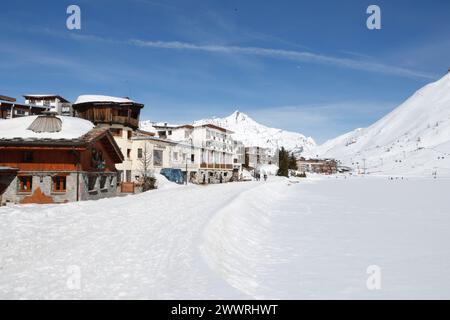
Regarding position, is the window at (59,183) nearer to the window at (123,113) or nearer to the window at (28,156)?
the window at (28,156)

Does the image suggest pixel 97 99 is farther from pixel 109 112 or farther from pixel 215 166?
pixel 215 166

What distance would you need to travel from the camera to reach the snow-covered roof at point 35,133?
93.1 ft

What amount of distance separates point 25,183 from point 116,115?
2035 centimetres

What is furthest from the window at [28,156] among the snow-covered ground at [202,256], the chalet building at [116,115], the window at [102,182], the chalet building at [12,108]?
the chalet building at [12,108]

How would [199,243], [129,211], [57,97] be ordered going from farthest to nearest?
[57,97]
[129,211]
[199,243]

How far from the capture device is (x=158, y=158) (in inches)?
2208

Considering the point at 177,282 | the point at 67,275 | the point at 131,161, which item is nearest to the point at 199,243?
the point at 177,282

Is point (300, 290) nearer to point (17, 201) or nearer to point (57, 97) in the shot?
point (17, 201)

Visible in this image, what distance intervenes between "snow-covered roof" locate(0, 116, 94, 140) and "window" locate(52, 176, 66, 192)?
3.54 meters

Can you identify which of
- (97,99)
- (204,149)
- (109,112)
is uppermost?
(97,99)

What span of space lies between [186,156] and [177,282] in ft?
191

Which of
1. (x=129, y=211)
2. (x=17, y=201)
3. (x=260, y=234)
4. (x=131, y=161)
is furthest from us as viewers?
(x=131, y=161)

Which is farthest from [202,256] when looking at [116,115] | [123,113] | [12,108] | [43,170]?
[12,108]

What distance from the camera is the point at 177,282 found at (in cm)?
820
